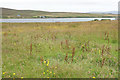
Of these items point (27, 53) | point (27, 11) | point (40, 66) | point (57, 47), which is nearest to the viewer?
point (40, 66)

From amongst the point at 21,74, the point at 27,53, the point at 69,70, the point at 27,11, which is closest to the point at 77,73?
the point at 69,70

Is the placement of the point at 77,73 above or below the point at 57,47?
below

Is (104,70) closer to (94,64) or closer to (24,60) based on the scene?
(94,64)

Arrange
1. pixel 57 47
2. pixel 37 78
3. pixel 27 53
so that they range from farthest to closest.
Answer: pixel 57 47 < pixel 27 53 < pixel 37 78

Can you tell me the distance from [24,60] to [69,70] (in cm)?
207

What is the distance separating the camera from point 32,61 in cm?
503

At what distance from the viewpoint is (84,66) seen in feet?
14.8

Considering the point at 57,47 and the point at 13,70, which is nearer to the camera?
the point at 13,70

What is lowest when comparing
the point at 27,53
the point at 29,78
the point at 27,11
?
the point at 29,78

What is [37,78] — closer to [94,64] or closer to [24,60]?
[24,60]

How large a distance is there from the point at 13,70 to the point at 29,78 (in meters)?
0.85

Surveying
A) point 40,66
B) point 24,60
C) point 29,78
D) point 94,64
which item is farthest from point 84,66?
point 24,60

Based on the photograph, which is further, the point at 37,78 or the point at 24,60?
the point at 24,60

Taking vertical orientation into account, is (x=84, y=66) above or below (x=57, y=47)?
below
